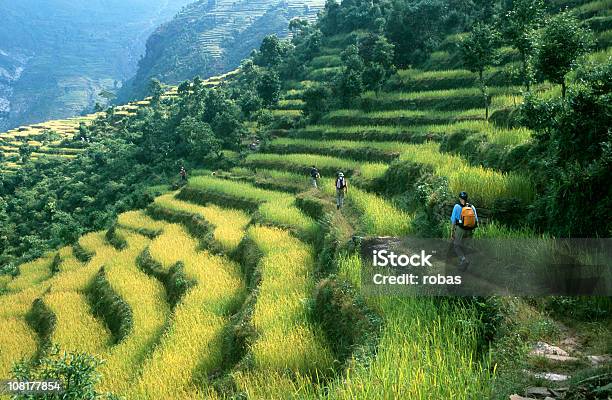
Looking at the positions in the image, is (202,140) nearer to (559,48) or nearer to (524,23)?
(524,23)

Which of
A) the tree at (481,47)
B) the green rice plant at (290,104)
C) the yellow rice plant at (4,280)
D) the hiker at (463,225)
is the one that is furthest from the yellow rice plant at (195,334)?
the green rice plant at (290,104)

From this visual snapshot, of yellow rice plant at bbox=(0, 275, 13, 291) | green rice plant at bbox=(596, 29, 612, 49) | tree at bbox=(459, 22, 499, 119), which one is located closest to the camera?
green rice plant at bbox=(596, 29, 612, 49)

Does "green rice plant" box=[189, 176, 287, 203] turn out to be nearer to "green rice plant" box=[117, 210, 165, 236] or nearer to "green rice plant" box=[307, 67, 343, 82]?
"green rice plant" box=[117, 210, 165, 236]

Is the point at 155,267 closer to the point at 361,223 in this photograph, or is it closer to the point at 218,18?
the point at 361,223

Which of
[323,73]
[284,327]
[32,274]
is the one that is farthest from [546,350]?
[323,73]

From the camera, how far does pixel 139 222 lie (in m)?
25.9

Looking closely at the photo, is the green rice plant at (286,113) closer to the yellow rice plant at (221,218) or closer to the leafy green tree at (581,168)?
the yellow rice plant at (221,218)

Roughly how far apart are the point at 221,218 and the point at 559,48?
1483 centimetres

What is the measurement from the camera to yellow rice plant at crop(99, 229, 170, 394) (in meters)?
A: 9.77

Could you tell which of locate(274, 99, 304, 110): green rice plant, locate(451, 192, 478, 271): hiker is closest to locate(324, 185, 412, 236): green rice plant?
locate(451, 192, 478, 271): hiker

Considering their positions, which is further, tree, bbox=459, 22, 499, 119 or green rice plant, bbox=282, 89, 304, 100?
green rice plant, bbox=282, 89, 304, 100

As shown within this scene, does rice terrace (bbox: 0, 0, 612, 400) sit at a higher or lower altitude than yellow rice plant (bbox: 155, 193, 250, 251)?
higher

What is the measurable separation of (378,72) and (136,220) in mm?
19302

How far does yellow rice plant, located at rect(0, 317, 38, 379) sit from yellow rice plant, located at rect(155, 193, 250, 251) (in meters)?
6.82
